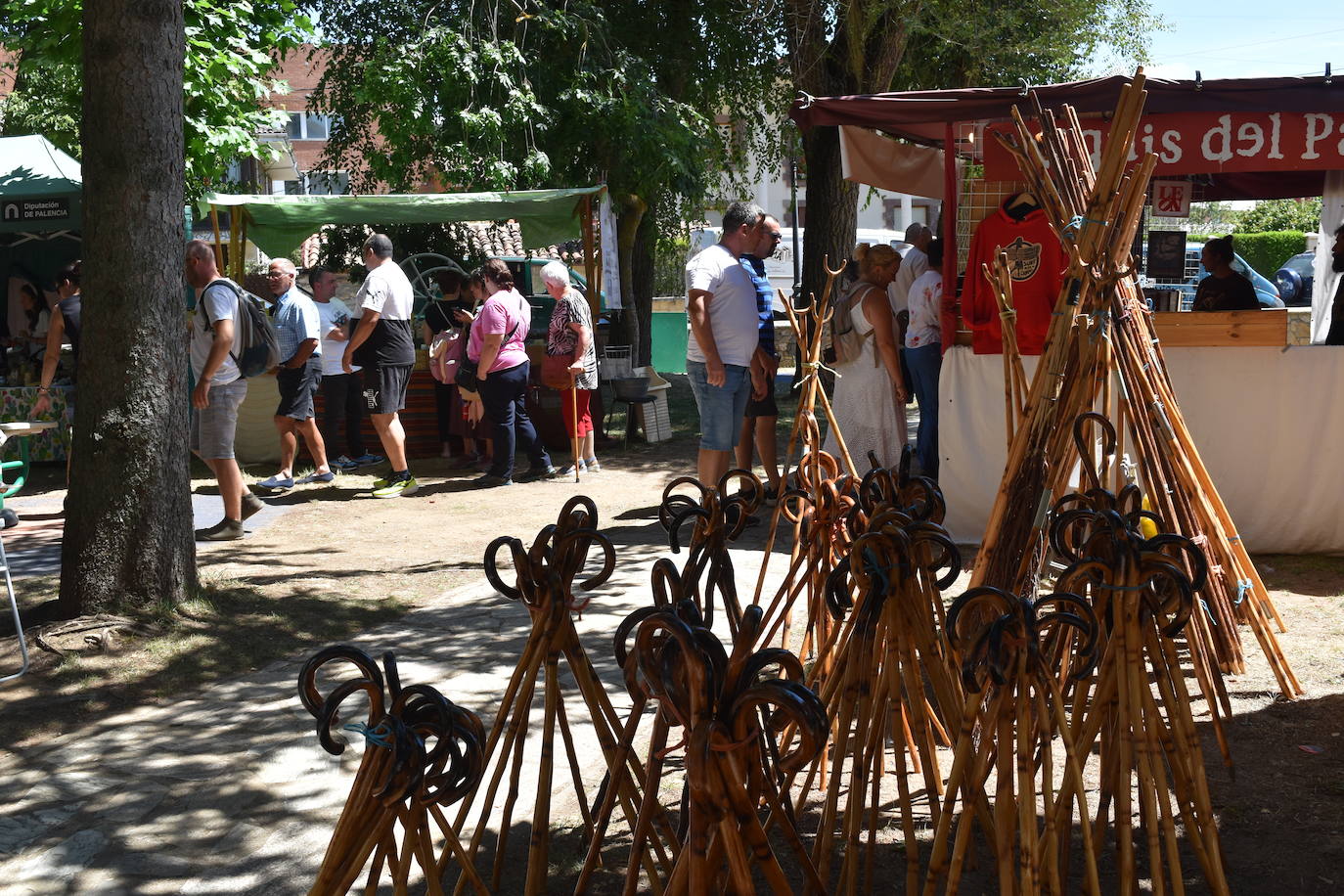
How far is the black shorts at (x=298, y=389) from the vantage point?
9.61m

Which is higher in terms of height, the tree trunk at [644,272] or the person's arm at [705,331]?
the tree trunk at [644,272]

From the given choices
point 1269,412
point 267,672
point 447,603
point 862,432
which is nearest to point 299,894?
point 267,672

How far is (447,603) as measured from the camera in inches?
249

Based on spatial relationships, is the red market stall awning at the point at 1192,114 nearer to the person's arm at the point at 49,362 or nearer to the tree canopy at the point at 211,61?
the tree canopy at the point at 211,61

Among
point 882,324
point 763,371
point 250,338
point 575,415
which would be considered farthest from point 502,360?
point 882,324

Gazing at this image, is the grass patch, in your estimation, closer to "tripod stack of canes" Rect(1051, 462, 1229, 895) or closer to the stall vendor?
"tripod stack of canes" Rect(1051, 462, 1229, 895)

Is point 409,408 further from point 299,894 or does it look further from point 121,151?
point 299,894

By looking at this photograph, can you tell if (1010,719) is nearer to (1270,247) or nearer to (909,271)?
(909,271)

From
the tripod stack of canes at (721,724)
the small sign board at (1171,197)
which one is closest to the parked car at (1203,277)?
the small sign board at (1171,197)

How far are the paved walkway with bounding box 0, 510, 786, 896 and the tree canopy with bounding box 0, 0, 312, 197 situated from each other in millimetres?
7129

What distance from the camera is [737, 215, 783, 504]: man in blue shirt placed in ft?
25.0

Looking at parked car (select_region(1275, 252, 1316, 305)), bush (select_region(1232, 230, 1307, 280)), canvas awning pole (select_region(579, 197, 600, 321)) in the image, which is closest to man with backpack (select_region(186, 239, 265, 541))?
canvas awning pole (select_region(579, 197, 600, 321))

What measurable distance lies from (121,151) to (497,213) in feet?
19.1

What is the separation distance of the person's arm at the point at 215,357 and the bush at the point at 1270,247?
35.4 m
